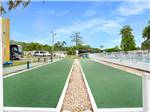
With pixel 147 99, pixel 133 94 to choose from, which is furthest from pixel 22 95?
pixel 147 99

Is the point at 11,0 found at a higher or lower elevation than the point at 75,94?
higher

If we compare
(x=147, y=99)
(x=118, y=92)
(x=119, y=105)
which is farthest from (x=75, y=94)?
(x=147, y=99)

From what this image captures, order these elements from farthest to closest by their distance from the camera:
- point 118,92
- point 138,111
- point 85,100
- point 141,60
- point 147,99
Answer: point 141,60 < point 118,92 < point 85,100 < point 138,111 < point 147,99

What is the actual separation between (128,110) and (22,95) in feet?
8.77

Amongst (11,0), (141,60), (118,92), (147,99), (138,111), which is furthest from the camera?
(141,60)

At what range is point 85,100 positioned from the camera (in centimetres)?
593

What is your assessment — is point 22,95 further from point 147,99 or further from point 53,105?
point 147,99

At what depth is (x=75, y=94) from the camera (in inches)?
265

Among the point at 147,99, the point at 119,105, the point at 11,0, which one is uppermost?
the point at 11,0

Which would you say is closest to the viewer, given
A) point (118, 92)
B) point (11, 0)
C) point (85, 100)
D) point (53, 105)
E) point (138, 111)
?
point (138, 111)

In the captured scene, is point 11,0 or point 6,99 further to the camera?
point 11,0

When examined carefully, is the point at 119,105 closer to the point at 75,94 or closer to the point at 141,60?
the point at 75,94

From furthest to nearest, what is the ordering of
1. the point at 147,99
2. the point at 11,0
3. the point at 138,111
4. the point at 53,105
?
1. the point at 11,0
2. the point at 53,105
3. the point at 138,111
4. the point at 147,99

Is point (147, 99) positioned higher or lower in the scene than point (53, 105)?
higher
